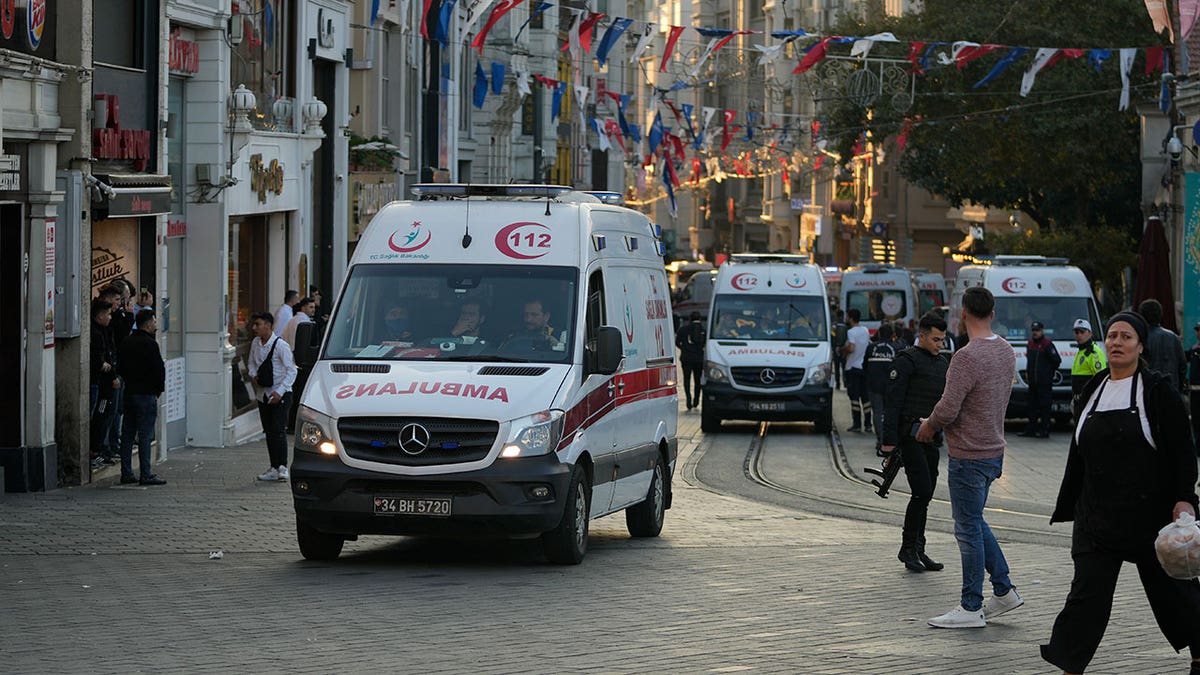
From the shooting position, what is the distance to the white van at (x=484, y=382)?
12.1 metres

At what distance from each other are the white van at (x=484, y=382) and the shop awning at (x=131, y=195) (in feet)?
17.0

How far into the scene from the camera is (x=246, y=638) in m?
9.80

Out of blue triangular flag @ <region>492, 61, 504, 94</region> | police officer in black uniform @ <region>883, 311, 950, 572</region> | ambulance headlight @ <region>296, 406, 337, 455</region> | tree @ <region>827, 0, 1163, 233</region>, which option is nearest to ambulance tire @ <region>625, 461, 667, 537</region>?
police officer in black uniform @ <region>883, 311, 950, 572</region>

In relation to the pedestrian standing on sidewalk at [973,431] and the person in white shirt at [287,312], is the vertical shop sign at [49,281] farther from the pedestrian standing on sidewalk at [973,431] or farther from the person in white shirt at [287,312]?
the pedestrian standing on sidewalk at [973,431]

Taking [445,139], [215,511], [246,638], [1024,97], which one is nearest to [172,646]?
[246,638]

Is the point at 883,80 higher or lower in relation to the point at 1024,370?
higher

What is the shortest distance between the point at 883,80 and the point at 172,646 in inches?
1497

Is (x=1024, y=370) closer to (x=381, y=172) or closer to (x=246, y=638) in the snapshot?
(x=381, y=172)

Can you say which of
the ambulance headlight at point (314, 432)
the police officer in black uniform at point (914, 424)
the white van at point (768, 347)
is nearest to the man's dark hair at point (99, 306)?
the ambulance headlight at point (314, 432)

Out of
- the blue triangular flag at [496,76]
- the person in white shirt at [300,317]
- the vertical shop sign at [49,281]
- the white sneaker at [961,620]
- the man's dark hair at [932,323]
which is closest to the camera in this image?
the white sneaker at [961,620]

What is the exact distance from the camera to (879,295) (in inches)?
1614

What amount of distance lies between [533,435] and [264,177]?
44.5 feet

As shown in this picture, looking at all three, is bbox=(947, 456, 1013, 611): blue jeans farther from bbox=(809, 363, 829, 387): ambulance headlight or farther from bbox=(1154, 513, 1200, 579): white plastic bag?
bbox=(809, 363, 829, 387): ambulance headlight

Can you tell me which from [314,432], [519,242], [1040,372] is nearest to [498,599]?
[314,432]
